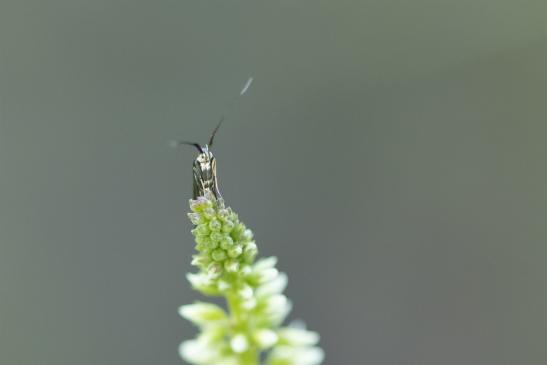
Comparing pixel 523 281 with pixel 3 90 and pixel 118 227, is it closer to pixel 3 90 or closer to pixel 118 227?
pixel 118 227

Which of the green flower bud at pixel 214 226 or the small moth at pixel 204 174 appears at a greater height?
the small moth at pixel 204 174

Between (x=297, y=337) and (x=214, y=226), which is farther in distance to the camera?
(x=214, y=226)

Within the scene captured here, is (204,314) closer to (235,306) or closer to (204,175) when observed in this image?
(235,306)

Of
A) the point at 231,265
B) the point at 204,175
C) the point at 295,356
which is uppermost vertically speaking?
the point at 204,175

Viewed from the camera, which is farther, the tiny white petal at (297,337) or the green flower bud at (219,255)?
the green flower bud at (219,255)

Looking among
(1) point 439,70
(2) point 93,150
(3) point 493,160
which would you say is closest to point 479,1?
(1) point 439,70

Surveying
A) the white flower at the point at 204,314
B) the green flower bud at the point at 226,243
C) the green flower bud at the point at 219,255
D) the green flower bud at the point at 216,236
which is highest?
the green flower bud at the point at 216,236

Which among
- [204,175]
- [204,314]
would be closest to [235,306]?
[204,314]

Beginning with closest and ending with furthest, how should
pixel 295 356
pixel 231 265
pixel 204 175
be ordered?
1. pixel 295 356
2. pixel 231 265
3. pixel 204 175

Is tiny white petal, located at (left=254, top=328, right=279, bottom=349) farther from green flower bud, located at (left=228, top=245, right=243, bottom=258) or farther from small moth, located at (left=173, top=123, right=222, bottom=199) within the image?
small moth, located at (left=173, top=123, right=222, bottom=199)

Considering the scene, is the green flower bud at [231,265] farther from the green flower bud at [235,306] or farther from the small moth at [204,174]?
the small moth at [204,174]

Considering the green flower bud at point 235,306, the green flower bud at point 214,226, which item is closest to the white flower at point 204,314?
the green flower bud at point 235,306

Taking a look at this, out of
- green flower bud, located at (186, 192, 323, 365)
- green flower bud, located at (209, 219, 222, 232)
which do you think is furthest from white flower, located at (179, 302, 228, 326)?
green flower bud, located at (209, 219, 222, 232)
